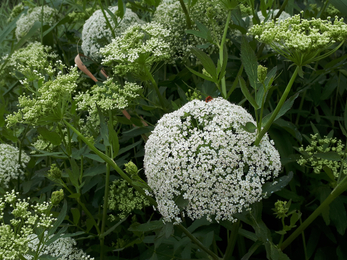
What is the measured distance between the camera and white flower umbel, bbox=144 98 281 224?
140cm

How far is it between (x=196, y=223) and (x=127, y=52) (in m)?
1.06

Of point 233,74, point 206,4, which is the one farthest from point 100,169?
point 206,4

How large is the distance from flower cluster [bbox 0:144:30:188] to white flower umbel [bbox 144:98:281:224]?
1.34 meters

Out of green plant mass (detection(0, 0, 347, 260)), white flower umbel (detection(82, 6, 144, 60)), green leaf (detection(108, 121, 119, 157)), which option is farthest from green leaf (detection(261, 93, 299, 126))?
white flower umbel (detection(82, 6, 144, 60))

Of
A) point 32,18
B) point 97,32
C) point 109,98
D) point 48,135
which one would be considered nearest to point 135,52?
point 109,98

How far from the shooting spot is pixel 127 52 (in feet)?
6.22

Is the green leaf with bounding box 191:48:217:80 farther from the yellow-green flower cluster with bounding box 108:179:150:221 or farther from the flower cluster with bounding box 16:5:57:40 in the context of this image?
the flower cluster with bounding box 16:5:57:40

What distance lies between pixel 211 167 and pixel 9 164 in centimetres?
168

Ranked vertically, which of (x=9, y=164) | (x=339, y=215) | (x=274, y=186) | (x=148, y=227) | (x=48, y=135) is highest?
(x=48, y=135)

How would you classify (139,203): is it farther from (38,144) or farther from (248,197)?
(248,197)

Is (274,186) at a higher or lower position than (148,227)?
higher

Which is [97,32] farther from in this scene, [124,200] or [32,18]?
[124,200]

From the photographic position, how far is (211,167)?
1.39 meters

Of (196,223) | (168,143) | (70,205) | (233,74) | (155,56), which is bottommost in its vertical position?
(70,205)
